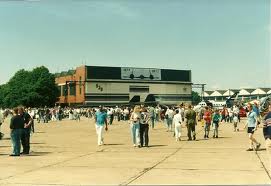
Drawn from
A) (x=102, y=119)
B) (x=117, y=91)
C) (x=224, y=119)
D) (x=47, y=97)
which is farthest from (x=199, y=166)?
(x=117, y=91)

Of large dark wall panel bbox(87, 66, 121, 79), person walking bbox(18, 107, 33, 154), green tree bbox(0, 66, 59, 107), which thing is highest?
large dark wall panel bbox(87, 66, 121, 79)

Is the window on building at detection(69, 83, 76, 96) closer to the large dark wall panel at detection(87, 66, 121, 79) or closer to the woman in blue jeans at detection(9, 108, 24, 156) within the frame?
the large dark wall panel at detection(87, 66, 121, 79)

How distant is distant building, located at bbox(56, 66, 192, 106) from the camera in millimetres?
114812

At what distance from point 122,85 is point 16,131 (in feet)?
341

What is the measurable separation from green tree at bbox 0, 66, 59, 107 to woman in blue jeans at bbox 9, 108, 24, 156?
289 feet

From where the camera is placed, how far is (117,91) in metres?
120

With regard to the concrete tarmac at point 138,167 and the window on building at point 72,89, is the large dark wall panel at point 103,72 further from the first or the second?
the concrete tarmac at point 138,167

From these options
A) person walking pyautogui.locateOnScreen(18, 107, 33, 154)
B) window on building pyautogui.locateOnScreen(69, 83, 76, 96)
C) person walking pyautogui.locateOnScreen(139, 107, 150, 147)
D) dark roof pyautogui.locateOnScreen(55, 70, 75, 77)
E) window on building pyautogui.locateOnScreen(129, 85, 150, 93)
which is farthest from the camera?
window on building pyautogui.locateOnScreen(129, 85, 150, 93)

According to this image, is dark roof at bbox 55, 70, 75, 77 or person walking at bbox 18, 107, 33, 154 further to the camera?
dark roof at bbox 55, 70, 75, 77

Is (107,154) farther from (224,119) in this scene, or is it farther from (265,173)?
(224,119)

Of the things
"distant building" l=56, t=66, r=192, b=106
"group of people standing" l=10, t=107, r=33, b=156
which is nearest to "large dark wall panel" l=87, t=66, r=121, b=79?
"distant building" l=56, t=66, r=192, b=106

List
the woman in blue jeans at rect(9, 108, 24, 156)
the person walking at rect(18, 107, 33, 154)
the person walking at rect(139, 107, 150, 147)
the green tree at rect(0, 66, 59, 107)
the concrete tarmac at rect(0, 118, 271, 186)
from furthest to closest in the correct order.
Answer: the green tree at rect(0, 66, 59, 107), the person walking at rect(139, 107, 150, 147), the person walking at rect(18, 107, 33, 154), the woman in blue jeans at rect(9, 108, 24, 156), the concrete tarmac at rect(0, 118, 271, 186)

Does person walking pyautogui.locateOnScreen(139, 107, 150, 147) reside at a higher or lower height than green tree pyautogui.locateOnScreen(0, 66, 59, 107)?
lower

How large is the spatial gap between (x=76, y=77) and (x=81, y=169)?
10787 centimetres
